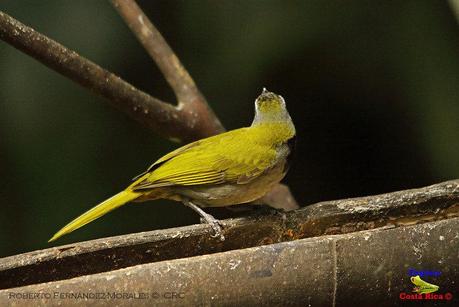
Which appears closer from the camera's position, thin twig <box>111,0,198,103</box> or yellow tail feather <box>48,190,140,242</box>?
yellow tail feather <box>48,190,140,242</box>

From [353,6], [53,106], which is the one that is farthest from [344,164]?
[53,106]

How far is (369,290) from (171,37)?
3.75 m

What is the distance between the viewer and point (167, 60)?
4445mm

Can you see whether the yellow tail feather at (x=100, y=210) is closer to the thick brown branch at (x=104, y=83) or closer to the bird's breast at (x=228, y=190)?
the bird's breast at (x=228, y=190)

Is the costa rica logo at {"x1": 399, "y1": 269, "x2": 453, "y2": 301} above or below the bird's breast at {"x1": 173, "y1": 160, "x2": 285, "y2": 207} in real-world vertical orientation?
below

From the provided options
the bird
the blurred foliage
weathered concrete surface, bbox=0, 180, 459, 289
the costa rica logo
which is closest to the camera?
the costa rica logo

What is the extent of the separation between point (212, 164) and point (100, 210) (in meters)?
0.57

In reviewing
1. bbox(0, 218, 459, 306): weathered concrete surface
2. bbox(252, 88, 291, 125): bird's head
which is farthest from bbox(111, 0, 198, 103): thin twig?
bbox(0, 218, 459, 306): weathered concrete surface

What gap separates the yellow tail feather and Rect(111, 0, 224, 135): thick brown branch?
1.10 meters

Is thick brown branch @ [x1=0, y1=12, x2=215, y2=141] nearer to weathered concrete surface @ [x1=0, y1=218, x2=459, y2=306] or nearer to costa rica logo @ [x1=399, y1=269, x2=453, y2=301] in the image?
weathered concrete surface @ [x1=0, y1=218, x2=459, y2=306]

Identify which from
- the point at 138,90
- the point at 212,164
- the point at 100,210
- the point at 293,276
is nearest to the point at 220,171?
the point at 212,164

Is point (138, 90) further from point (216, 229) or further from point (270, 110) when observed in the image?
point (216, 229)

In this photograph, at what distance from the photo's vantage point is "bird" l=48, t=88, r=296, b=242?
11.5 feet

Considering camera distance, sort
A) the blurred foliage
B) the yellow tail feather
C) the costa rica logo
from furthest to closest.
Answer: the blurred foliage < the yellow tail feather < the costa rica logo
